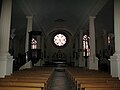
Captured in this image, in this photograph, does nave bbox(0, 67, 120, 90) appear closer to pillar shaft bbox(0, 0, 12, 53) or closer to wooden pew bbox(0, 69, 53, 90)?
wooden pew bbox(0, 69, 53, 90)

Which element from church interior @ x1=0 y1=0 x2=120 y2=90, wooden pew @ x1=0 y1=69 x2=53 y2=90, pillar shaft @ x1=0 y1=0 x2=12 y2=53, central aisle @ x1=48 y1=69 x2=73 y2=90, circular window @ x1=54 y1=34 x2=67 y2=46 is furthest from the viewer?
circular window @ x1=54 y1=34 x2=67 y2=46

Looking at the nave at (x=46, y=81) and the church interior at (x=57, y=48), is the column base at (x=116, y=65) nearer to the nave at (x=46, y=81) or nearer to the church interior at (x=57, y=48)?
the church interior at (x=57, y=48)

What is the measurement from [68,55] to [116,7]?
18.1 metres

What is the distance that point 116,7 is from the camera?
626 cm

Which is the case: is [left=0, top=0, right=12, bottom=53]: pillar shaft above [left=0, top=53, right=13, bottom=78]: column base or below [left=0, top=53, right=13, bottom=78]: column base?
above

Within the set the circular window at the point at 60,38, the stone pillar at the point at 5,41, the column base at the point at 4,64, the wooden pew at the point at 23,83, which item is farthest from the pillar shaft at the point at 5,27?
the circular window at the point at 60,38

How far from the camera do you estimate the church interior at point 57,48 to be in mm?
4484

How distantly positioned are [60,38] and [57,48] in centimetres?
147

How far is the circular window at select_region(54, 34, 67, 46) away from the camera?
24500mm

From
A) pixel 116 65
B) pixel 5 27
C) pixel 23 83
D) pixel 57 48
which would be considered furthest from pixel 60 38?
pixel 23 83

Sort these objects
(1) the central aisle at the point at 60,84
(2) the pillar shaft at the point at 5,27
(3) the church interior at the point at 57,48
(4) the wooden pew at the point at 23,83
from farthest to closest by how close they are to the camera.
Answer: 1. (1) the central aisle at the point at 60,84
2. (2) the pillar shaft at the point at 5,27
3. (3) the church interior at the point at 57,48
4. (4) the wooden pew at the point at 23,83

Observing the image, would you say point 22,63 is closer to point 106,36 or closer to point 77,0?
point 77,0

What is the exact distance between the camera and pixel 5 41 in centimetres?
611

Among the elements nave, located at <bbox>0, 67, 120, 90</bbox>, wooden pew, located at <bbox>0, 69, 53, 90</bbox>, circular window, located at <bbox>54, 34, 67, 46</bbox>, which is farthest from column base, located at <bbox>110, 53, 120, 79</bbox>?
circular window, located at <bbox>54, 34, 67, 46</bbox>
